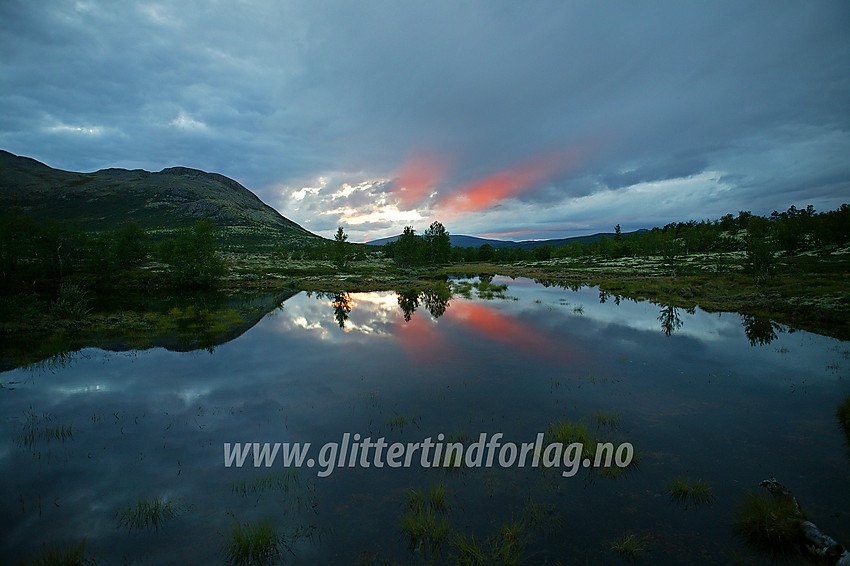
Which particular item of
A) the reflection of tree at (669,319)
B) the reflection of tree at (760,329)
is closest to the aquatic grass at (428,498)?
the reflection of tree at (669,319)

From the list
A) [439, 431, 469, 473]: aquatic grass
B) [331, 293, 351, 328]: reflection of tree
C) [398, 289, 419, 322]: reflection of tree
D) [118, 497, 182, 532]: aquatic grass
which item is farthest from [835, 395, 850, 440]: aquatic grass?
[331, 293, 351, 328]: reflection of tree

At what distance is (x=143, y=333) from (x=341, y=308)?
55.4 ft

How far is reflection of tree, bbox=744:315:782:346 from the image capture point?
2170 cm

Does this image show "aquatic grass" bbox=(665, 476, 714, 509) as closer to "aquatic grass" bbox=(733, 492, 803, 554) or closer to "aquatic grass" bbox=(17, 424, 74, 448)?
"aquatic grass" bbox=(733, 492, 803, 554)

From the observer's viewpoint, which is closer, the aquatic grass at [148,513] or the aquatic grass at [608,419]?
the aquatic grass at [148,513]

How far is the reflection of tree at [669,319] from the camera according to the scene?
2575 centimetres

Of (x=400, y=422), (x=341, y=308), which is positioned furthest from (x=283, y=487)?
(x=341, y=308)

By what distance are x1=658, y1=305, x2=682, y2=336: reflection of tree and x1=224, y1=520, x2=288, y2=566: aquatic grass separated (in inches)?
1061

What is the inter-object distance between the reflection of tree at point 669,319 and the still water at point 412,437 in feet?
11.1

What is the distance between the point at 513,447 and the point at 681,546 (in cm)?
416

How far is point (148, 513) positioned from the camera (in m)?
7.49

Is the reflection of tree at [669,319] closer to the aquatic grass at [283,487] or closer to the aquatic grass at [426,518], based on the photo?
the aquatic grass at [426,518]

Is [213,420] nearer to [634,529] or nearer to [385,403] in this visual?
[385,403]

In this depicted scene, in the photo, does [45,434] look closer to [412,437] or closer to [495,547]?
[412,437]
